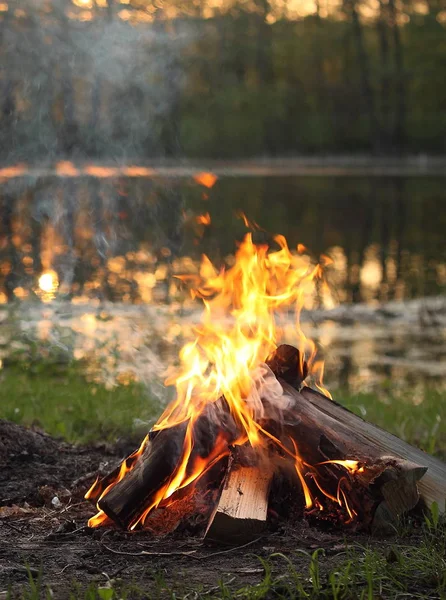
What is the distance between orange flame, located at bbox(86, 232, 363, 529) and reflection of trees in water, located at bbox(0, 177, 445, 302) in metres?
6.63

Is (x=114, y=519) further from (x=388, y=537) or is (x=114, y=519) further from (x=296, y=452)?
(x=388, y=537)

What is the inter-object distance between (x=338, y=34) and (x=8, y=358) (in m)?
73.9

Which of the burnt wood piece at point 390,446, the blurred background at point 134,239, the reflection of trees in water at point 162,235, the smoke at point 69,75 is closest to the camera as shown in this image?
the burnt wood piece at point 390,446

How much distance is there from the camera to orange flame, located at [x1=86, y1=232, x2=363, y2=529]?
421 centimetres

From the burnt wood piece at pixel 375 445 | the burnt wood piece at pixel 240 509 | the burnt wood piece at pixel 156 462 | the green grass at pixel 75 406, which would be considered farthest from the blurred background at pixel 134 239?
→ the burnt wood piece at pixel 240 509

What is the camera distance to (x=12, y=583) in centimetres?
351

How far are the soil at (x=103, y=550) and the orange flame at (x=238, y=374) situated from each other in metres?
0.15

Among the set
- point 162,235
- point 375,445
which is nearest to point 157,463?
point 375,445

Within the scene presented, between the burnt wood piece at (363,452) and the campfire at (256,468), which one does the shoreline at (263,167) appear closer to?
the campfire at (256,468)

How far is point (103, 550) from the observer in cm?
386

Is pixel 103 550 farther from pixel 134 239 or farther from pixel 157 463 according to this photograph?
pixel 134 239

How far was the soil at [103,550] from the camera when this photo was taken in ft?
11.7

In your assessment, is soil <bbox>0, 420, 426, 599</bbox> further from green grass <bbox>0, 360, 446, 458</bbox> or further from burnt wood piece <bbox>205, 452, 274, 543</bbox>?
green grass <bbox>0, 360, 446, 458</bbox>

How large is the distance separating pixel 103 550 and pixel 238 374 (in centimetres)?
101
